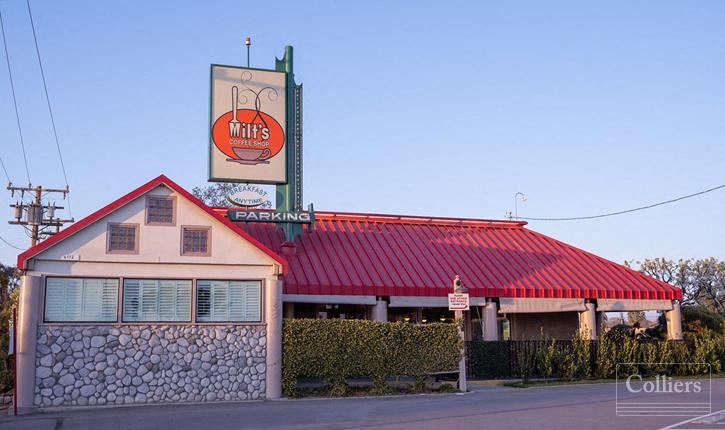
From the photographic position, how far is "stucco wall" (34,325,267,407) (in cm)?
1897

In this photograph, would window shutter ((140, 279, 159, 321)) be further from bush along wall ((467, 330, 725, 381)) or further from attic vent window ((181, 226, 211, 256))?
bush along wall ((467, 330, 725, 381))

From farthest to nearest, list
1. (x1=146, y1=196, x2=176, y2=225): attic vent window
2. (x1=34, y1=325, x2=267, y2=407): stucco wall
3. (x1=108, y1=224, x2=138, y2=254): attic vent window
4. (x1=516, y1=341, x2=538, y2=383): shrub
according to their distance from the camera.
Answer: (x1=516, y1=341, x2=538, y2=383): shrub → (x1=146, y1=196, x2=176, y2=225): attic vent window → (x1=108, y1=224, x2=138, y2=254): attic vent window → (x1=34, y1=325, x2=267, y2=407): stucco wall

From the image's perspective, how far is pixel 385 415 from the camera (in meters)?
16.1

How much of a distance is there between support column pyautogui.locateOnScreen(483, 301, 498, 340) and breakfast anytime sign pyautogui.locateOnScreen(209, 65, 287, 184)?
845 centimetres

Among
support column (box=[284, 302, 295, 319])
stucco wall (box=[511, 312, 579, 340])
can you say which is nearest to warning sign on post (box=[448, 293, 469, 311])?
support column (box=[284, 302, 295, 319])

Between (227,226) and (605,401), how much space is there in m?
10.7

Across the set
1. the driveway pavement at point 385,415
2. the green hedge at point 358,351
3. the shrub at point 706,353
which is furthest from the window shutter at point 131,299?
the shrub at point 706,353

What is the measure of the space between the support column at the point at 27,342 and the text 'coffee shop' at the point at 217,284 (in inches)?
1.0

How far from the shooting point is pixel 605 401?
1825cm

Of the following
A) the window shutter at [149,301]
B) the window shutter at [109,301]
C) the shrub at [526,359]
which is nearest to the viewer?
the window shutter at [109,301]

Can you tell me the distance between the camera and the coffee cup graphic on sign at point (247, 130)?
2570 centimetres

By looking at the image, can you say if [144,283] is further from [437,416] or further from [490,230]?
[490,230]

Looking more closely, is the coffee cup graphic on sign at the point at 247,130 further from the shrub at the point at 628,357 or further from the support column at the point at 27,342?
the shrub at the point at 628,357

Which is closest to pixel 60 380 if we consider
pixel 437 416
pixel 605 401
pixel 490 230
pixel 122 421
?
pixel 122 421
